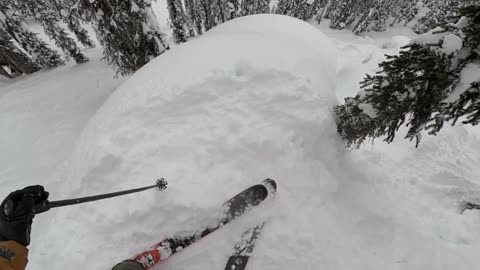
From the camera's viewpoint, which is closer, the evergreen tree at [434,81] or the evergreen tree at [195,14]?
the evergreen tree at [434,81]

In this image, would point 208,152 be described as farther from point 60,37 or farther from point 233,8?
point 60,37

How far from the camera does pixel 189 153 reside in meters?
3.89

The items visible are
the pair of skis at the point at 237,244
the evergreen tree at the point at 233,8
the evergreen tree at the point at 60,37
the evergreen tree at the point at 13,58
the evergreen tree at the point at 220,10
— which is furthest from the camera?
the evergreen tree at the point at 220,10

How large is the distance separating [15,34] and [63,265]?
48.3ft

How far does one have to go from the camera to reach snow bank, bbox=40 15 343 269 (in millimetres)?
3490

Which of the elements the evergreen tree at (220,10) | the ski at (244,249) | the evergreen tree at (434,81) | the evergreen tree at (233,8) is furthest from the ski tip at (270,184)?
the evergreen tree at (220,10)

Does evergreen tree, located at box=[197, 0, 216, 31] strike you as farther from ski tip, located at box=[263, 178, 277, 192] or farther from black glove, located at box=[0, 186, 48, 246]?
black glove, located at box=[0, 186, 48, 246]

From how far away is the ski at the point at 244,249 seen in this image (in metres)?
3.34

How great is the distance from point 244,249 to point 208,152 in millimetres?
1481

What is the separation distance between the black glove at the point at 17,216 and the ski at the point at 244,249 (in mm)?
2254

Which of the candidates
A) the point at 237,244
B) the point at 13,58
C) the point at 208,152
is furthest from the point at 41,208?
the point at 13,58

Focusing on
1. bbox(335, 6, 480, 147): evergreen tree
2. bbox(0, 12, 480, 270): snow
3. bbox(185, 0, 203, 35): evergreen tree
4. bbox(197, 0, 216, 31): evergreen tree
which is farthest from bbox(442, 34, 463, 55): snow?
bbox(185, 0, 203, 35): evergreen tree

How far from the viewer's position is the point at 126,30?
294 inches

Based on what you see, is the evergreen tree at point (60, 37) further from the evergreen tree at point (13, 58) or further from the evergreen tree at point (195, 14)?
the evergreen tree at point (195, 14)
